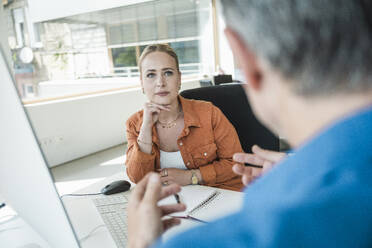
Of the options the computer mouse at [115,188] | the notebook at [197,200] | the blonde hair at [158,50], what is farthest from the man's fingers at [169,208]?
the blonde hair at [158,50]

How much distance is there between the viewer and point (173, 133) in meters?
1.55

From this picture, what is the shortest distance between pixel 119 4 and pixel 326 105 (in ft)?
22.3

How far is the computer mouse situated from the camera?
118cm

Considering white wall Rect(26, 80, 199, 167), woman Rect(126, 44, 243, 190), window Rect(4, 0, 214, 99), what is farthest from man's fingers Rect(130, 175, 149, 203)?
window Rect(4, 0, 214, 99)

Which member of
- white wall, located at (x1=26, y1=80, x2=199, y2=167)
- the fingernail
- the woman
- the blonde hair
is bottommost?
white wall, located at (x1=26, y1=80, x2=199, y2=167)

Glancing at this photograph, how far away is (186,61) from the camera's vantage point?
709cm

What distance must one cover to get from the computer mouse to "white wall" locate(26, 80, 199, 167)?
2.47 m

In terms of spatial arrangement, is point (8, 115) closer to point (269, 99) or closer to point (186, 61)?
point (269, 99)

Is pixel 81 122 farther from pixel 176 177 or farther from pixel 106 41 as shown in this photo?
pixel 176 177

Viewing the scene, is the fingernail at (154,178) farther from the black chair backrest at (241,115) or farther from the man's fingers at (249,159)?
the black chair backrest at (241,115)

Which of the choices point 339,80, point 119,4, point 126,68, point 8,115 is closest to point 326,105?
point 339,80

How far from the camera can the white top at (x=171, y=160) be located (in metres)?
1.47

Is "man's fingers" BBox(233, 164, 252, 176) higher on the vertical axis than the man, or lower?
lower

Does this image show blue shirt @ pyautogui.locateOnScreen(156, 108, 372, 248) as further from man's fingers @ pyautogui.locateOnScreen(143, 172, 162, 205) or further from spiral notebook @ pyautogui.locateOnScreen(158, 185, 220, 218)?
spiral notebook @ pyautogui.locateOnScreen(158, 185, 220, 218)
